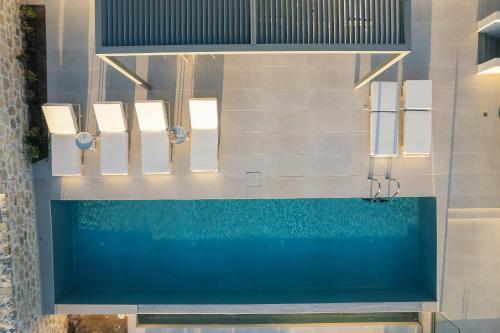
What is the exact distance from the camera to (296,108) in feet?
26.8

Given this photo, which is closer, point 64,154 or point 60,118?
point 60,118

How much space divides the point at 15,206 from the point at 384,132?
7.52 metres

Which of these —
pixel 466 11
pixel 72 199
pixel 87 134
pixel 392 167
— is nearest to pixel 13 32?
pixel 87 134

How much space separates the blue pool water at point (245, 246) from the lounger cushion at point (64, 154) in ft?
3.82

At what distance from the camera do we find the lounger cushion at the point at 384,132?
7.90 metres

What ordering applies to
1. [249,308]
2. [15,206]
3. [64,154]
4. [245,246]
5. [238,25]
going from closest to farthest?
[238,25] < [15,206] < [64,154] < [249,308] < [245,246]

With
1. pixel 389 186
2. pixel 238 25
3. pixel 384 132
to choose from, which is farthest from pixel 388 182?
pixel 238 25

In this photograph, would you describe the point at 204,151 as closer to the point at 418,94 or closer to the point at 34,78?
the point at 34,78

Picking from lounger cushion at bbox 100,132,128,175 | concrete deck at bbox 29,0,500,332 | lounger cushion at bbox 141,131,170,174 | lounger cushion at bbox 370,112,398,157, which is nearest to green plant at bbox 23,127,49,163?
concrete deck at bbox 29,0,500,332

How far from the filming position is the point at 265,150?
817 centimetres

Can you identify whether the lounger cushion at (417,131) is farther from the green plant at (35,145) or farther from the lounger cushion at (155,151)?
the green plant at (35,145)

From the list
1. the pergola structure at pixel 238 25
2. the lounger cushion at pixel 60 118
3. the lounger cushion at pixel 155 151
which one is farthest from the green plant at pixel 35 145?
the pergola structure at pixel 238 25

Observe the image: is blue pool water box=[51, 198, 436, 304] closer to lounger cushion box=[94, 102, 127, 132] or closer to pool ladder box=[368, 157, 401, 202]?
pool ladder box=[368, 157, 401, 202]

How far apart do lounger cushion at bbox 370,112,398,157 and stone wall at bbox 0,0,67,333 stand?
7.19 metres
